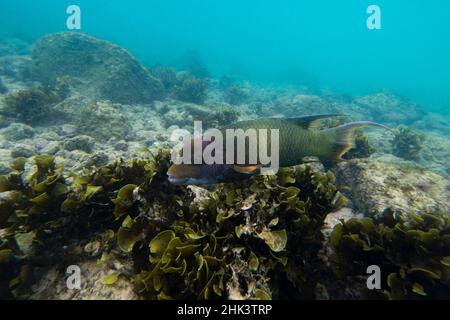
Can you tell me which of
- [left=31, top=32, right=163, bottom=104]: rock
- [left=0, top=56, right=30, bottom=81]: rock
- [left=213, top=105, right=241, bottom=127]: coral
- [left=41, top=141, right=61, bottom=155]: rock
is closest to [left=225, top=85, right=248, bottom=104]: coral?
[left=31, top=32, right=163, bottom=104]: rock

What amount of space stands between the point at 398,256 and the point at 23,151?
7564mm

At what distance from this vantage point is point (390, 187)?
14.1ft

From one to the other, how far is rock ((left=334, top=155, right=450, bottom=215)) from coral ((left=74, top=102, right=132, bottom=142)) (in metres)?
6.92

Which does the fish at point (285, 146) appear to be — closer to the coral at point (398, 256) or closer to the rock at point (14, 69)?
the coral at point (398, 256)

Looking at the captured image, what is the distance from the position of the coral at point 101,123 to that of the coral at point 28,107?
1.39 m

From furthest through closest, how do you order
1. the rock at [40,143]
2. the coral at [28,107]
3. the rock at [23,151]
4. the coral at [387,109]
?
the coral at [387,109] < the coral at [28,107] < the rock at [40,143] < the rock at [23,151]

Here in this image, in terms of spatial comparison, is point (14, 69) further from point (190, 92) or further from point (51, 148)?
point (51, 148)

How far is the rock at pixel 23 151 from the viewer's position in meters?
5.99

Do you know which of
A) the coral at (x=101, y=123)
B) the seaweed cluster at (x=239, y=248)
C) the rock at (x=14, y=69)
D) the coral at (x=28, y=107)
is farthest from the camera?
the rock at (x=14, y=69)

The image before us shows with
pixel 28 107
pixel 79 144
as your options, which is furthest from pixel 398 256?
pixel 28 107

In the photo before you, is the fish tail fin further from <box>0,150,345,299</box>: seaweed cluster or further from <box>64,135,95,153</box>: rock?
<box>64,135,95,153</box>: rock

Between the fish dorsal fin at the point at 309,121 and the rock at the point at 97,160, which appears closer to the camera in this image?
the fish dorsal fin at the point at 309,121

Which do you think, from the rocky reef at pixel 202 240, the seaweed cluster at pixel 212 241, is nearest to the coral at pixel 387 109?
the rocky reef at pixel 202 240
